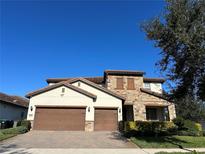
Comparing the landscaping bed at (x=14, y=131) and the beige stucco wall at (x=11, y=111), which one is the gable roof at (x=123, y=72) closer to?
the landscaping bed at (x=14, y=131)

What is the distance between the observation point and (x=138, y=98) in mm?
22109

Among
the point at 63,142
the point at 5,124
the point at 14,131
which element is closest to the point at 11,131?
the point at 14,131

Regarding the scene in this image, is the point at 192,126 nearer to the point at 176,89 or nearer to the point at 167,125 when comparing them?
the point at 167,125

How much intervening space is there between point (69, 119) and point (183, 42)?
12742 millimetres

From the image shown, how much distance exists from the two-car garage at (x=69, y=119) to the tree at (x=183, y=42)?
313 inches

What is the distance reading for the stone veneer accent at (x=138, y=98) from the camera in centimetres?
2156

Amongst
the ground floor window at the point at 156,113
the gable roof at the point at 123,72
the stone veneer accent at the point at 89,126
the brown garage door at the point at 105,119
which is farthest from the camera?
the ground floor window at the point at 156,113

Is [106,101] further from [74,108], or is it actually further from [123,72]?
[123,72]

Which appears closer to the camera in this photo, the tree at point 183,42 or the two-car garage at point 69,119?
the tree at point 183,42

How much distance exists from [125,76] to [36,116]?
12240 mm

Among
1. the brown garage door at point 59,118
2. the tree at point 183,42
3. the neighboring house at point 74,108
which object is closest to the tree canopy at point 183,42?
the tree at point 183,42

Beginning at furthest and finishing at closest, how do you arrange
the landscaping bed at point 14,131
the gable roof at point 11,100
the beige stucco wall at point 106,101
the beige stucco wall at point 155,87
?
the beige stucco wall at point 155,87 → the gable roof at point 11,100 → the beige stucco wall at point 106,101 → the landscaping bed at point 14,131

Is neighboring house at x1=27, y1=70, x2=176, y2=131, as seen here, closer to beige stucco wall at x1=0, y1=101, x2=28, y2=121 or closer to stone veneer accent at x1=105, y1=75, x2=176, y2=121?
stone veneer accent at x1=105, y1=75, x2=176, y2=121

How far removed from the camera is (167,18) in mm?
11070
